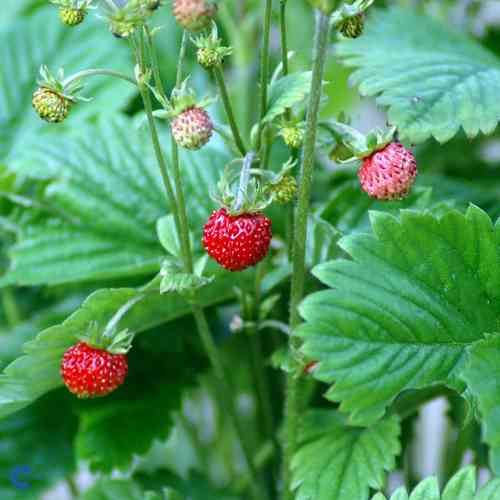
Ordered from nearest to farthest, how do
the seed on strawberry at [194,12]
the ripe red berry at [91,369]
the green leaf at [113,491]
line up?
the seed on strawberry at [194,12], the ripe red berry at [91,369], the green leaf at [113,491]

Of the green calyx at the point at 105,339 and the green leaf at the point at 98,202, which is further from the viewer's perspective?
the green leaf at the point at 98,202

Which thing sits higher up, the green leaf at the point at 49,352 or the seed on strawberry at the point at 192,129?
the seed on strawberry at the point at 192,129

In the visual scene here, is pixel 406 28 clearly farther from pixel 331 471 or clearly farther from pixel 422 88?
pixel 331 471

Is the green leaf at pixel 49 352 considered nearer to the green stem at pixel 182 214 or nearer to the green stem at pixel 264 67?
the green stem at pixel 182 214

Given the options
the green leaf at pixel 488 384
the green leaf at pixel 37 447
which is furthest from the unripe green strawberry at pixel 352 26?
the green leaf at pixel 37 447

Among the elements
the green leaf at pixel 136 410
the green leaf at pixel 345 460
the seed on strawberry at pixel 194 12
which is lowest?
the green leaf at pixel 136 410

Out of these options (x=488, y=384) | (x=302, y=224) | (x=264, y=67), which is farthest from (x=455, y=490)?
(x=264, y=67)
